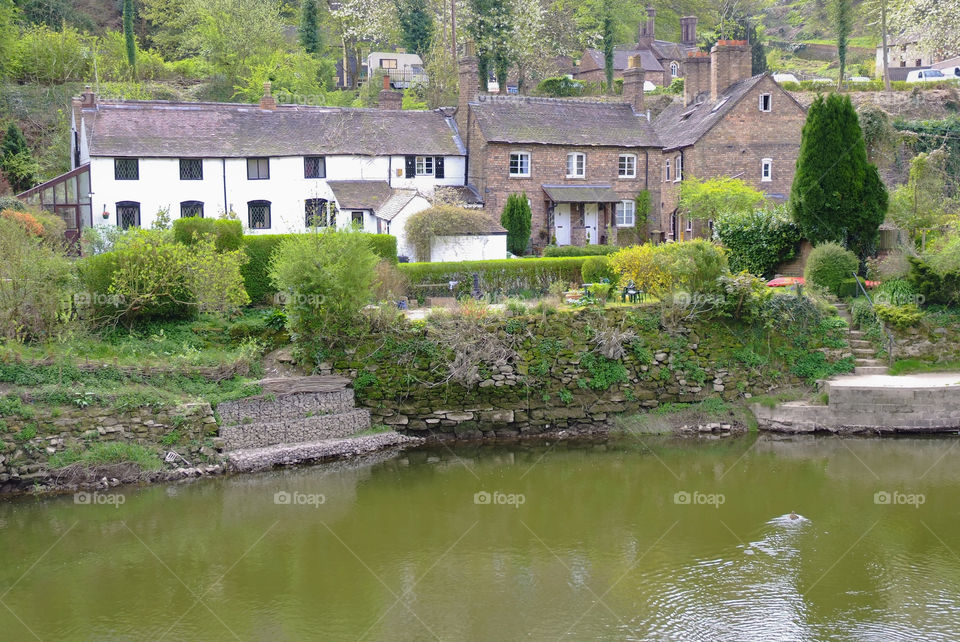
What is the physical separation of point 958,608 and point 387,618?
7658 millimetres

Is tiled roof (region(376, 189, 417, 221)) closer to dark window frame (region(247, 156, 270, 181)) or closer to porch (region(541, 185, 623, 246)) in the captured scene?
dark window frame (region(247, 156, 270, 181))

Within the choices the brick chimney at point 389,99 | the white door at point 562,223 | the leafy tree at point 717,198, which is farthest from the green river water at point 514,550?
the brick chimney at point 389,99

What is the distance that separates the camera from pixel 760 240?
90.2 ft

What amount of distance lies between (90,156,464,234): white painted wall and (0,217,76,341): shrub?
1349 centimetres

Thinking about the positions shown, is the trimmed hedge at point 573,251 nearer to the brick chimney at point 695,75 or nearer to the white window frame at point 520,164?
the white window frame at point 520,164

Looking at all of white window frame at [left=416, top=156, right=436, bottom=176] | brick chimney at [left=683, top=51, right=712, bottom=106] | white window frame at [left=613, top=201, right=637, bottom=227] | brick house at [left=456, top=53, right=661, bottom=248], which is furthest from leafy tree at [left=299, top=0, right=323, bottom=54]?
white window frame at [left=613, top=201, right=637, bottom=227]

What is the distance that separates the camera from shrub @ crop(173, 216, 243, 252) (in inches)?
907

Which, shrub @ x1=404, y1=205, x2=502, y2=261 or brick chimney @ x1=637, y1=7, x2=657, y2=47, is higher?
brick chimney @ x1=637, y1=7, x2=657, y2=47

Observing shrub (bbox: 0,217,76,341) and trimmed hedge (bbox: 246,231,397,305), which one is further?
trimmed hedge (bbox: 246,231,397,305)

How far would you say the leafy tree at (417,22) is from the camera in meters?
53.1

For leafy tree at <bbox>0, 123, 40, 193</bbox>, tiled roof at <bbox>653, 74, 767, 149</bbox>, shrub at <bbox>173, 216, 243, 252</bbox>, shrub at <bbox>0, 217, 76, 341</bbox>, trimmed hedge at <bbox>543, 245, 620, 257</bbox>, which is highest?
tiled roof at <bbox>653, 74, 767, 149</bbox>

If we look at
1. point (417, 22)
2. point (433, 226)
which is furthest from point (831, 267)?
point (417, 22)

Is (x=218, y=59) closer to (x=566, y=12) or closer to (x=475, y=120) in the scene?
(x=475, y=120)

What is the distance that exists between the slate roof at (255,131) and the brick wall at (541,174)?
6.30 ft
